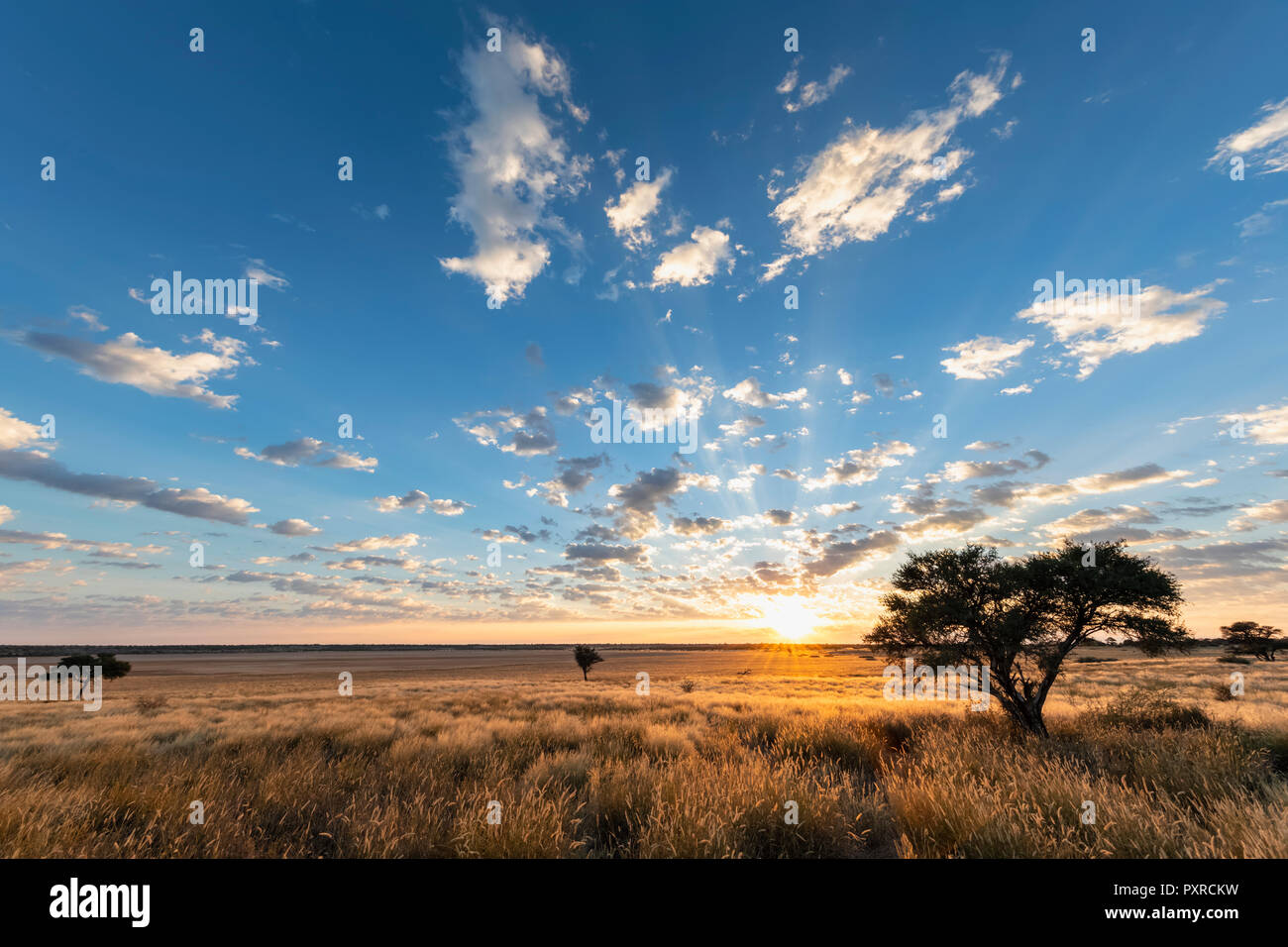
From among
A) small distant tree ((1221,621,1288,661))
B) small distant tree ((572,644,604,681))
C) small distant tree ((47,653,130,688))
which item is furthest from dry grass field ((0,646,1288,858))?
small distant tree ((1221,621,1288,661))

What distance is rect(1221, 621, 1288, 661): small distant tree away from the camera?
6638 cm

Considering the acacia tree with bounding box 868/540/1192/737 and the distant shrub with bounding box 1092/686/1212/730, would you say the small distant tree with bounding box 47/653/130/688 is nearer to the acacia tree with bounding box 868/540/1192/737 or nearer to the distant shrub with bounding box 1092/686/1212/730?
the acacia tree with bounding box 868/540/1192/737

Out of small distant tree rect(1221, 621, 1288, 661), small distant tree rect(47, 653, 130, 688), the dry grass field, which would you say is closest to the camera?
A: the dry grass field

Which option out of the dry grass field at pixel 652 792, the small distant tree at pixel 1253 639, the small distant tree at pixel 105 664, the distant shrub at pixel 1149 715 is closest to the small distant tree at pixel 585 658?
the small distant tree at pixel 105 664

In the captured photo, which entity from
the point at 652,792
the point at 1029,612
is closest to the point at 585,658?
the point at 1029,612

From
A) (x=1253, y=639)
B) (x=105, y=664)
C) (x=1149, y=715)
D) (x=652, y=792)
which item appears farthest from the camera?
(x=1253, y=639)

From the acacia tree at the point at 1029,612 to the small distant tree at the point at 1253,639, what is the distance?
8705 cm

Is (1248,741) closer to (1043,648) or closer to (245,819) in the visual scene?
(1043,648)

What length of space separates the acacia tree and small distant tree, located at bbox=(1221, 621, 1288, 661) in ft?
286

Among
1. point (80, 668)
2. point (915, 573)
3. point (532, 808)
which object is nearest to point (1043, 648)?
point (915, 573)

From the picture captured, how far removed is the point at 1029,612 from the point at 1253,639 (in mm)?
93176

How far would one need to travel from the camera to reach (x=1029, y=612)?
46.4ft

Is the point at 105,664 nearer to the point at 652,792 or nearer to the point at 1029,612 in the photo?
the point at 652,792

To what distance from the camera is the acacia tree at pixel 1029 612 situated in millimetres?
13273
